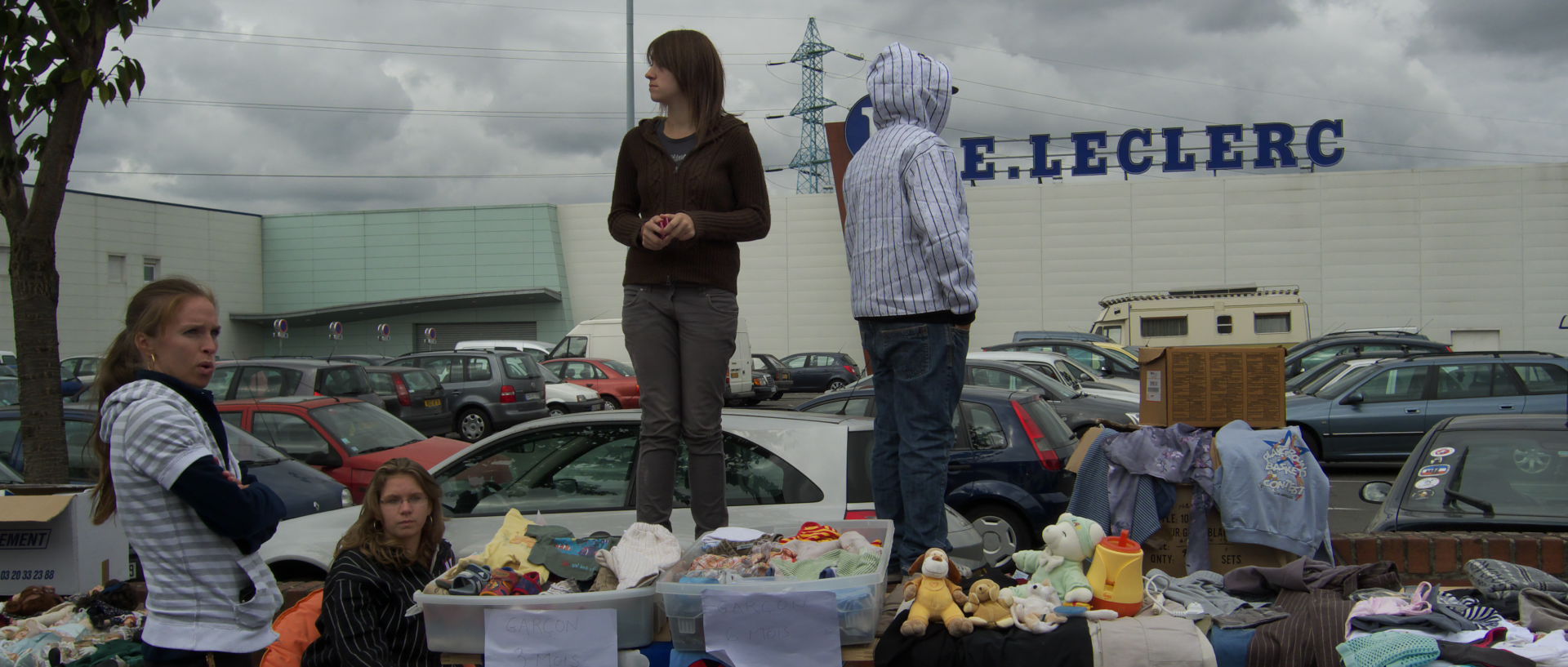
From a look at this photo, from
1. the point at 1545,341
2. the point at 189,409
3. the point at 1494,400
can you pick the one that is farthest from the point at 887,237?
the point at 1545,341

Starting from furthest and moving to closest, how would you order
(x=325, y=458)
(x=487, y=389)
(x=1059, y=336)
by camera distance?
(x=1059, y=336) → (x=487, y=389) → (x=325, y=458)

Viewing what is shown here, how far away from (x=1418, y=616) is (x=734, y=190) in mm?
2441

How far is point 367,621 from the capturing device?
3.02 m

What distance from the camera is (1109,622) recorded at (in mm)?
2877

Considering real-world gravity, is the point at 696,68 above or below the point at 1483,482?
above

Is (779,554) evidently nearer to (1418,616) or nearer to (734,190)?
(734,190)

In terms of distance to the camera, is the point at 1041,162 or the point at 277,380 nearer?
the point at 277,380

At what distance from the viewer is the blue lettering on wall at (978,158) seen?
125 ft

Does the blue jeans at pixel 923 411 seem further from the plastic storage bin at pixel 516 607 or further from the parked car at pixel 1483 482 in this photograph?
the parked car at pixel 1483 482

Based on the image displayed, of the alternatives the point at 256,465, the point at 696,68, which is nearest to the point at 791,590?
the point at 696,68

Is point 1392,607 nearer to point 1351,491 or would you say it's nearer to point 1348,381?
point 1351,491

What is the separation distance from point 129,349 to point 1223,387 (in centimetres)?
379

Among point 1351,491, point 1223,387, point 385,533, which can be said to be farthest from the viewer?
point 1351,491

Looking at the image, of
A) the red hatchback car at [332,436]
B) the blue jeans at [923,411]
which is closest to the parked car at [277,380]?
the red hatchback car at [332,436]
